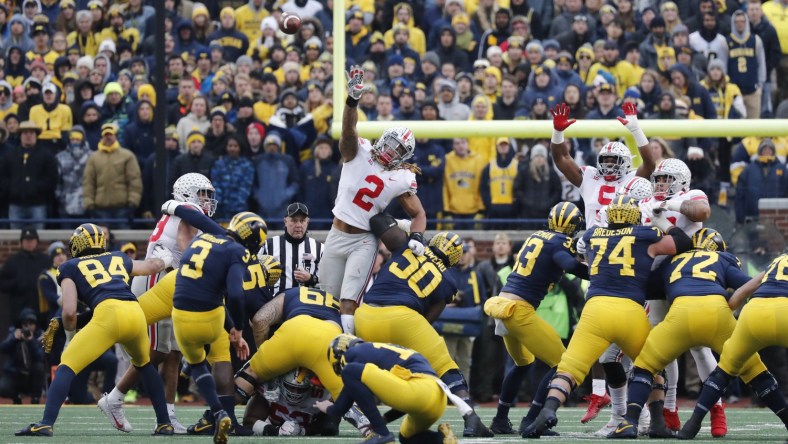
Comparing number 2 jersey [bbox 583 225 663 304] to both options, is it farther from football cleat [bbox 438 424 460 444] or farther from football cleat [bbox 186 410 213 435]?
football cleat [bbox 186 410 213 435]

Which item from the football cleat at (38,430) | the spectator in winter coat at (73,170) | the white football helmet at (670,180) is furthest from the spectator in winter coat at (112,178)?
the white football helmet at (670,180)

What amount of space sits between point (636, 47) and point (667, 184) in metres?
6.23

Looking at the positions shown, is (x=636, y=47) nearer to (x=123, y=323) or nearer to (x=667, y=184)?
(x=667, y=184)

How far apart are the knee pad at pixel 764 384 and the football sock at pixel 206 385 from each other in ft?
10.8

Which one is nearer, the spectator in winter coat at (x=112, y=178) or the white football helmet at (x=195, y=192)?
the white football helmet at (x=195, y=192)

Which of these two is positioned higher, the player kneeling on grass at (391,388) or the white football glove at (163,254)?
the white football glove at (163,254)

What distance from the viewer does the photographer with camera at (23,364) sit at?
13852mm

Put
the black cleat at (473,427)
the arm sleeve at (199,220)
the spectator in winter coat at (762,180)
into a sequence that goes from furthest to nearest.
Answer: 1. the spectator in winter coat at (762,180)
2. the arm sleeve at (199,220)
3. the black cleat at (473,427)

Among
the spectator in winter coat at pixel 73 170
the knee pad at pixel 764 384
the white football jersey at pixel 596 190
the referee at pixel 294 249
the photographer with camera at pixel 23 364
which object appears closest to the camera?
the knee pad at pixel 764 384

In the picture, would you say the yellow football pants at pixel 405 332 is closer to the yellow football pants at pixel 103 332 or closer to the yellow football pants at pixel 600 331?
the yellow football pants at pixel 600 331

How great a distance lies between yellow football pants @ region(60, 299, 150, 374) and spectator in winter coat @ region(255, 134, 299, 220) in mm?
5309

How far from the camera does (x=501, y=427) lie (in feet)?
31.3

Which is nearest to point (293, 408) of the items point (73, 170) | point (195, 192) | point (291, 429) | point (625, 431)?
point (291, 429)

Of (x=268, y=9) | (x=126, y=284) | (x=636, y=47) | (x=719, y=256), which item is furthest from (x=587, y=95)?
(x=126, y=284)
